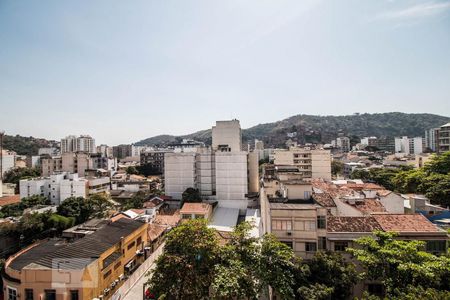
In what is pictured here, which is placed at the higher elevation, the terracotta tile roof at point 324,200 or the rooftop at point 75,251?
the terracotta tile roof at point 324,200

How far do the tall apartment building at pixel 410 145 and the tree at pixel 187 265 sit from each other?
135495 mm

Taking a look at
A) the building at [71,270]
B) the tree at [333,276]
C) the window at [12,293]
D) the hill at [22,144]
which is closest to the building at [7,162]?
the hill at [22,144]

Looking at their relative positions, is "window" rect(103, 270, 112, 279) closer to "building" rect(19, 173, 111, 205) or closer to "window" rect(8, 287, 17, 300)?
"window" rect(8, 287, 17, 300)

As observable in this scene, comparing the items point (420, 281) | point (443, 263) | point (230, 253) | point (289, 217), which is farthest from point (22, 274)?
point (443, 263)

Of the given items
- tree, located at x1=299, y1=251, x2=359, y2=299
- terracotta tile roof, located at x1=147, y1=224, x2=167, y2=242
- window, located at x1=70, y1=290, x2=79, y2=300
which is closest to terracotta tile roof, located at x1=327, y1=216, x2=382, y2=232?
tree, located at x1=299, y1=251, x2=359, y2=299

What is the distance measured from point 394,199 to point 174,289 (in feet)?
74.1

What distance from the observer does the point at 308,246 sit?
17.7m

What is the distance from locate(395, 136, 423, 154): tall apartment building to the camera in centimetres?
12196

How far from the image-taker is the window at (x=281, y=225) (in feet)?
59.1

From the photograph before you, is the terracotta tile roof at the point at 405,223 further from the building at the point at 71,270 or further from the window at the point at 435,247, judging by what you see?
the building at the point at 71,270

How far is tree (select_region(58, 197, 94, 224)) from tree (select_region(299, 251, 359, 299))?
3413 centimetres

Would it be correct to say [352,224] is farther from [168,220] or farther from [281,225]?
[168,220]

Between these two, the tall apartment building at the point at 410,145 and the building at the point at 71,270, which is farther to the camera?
the tall apartment building at the point at 410,145

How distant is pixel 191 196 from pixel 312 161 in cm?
2701
